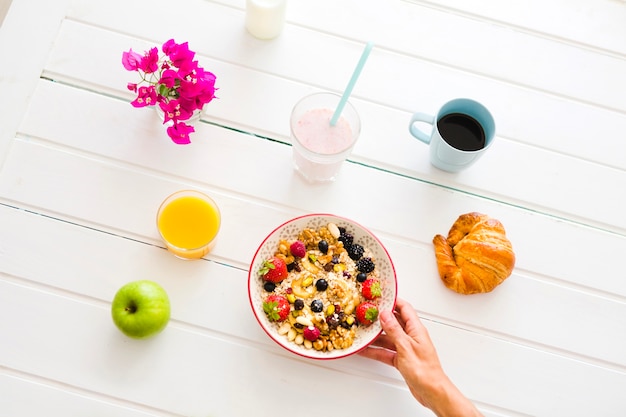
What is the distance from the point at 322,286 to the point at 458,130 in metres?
0.48

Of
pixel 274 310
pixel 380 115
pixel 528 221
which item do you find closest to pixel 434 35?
pixel 380 115

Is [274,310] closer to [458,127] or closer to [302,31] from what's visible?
[458,127]

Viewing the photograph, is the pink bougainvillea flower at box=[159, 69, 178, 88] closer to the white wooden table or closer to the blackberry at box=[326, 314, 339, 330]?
the white wooden table

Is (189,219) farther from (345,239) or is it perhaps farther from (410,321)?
(410,321)

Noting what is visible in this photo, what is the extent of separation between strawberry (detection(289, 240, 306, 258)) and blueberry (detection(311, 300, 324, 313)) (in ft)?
0.35

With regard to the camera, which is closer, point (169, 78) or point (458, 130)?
point (169, 78)

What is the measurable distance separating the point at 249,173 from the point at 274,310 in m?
0.34

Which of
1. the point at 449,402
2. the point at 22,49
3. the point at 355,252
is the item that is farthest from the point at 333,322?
the point at 22,49

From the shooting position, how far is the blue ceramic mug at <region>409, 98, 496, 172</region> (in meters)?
1.29

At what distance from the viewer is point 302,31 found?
143 centimetres

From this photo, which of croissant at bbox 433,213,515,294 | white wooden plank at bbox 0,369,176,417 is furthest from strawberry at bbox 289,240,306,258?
white wooden plank at bbox 0,369,176,417

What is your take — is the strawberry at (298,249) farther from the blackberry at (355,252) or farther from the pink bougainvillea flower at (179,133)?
the pink bougainvillea flower at (179,133)

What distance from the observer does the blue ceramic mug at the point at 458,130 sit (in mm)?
1286

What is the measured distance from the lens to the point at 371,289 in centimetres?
122
